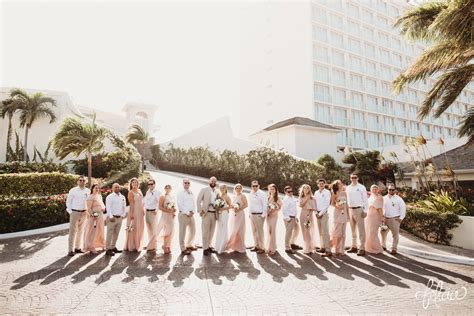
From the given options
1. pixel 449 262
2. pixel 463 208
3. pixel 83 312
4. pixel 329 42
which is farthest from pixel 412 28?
pixel 329 42

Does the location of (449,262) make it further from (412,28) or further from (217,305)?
(412,28)

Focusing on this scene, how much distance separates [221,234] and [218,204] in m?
0.81

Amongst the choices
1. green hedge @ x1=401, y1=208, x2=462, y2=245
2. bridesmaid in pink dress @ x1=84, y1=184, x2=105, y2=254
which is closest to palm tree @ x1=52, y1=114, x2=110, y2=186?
bridesmaid in pink dress @ x1=84, y1=184, x2=105, y2=254

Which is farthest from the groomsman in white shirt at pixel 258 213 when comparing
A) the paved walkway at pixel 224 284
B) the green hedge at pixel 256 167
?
the green hedge at pixel 256 167

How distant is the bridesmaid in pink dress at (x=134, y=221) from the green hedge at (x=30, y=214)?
4676 millimetres

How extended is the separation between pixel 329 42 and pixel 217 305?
1815 inches

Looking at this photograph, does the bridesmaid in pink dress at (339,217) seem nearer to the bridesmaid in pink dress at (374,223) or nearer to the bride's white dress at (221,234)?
the bridesmaid in pink dress at (374,223)

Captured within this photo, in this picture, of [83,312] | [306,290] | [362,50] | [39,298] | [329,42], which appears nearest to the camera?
[83,312]

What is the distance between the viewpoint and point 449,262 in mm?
8180

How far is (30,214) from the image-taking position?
11.3 m

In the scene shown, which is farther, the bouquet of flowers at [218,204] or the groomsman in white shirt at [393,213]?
the groomsman in white shirt at [393,213]

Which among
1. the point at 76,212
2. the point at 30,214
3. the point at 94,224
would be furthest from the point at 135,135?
the point at 94,224

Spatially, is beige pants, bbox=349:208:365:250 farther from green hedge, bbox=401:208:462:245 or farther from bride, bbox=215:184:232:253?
bride, bbox=215:184:232:253

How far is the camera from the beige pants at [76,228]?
8.30 m
